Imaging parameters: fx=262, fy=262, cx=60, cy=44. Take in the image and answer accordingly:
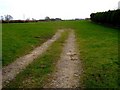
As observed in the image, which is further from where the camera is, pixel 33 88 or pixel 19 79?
pixel 19 79

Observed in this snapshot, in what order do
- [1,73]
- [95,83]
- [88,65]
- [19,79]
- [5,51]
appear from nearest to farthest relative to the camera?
[95,83] < [19,79] < [1,73] < [88,65] < [5,51]

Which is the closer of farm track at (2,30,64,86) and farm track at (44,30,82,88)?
farm track at (44,30,82,88)

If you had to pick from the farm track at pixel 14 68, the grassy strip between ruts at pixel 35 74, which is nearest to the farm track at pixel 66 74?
the grassy strip between ruts at pixel 35 74

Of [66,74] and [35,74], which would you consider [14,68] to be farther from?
[66,74]

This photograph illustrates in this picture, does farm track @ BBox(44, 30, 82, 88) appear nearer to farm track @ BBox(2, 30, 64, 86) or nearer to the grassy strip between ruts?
the grassy strip between ruts

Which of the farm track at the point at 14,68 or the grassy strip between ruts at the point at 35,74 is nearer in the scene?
the grassy strip between ruts at the point at 35,74

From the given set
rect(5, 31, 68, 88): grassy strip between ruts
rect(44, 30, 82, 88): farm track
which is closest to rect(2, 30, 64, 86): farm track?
rect(5, 31, 68, 88): grassy strip between ruts

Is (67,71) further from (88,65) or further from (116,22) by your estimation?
(116,22)

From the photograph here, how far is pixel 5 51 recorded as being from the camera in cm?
1967

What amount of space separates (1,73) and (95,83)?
16.3ft

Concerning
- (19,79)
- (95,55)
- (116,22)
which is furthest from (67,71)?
(116,22)

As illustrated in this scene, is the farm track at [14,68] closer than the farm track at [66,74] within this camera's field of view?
No

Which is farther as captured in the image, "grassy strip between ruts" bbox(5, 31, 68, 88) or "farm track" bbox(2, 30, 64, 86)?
"farm track" bbox(2, 30, 64, 86)

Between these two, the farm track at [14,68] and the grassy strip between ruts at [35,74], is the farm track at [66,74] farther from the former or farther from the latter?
the farm track at [14,68]
